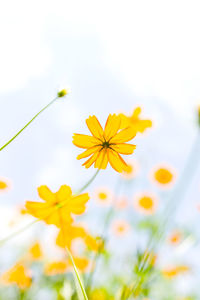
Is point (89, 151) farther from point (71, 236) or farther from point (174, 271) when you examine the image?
point (174, 271)

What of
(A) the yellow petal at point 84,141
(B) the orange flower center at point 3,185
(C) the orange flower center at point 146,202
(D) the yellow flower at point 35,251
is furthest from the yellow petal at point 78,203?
(C) the orange flower center at point 146,202

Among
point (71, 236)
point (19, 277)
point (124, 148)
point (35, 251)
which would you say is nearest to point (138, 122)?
point (71, 236)

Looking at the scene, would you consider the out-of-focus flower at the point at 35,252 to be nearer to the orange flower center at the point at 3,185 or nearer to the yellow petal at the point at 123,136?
the orange flower center at the point at 3,185

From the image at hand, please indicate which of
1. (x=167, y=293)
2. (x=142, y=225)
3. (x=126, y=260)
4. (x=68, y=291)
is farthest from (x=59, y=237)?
(x=167, y=293)

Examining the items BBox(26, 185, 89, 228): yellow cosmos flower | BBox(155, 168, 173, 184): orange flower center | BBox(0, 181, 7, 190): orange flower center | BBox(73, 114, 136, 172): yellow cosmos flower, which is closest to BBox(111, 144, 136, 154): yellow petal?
BBox(73, 114, 136, 172): yellow cosmos flower

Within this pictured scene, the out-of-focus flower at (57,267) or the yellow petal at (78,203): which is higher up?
the yellow petal at (78,203)

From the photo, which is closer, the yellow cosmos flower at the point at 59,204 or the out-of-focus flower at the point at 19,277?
the yellow cosmos flower at the point at 59,204
